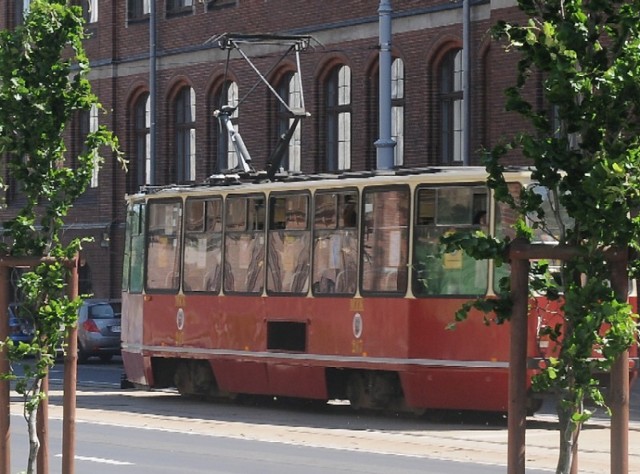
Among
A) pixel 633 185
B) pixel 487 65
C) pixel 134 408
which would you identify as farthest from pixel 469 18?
pixel 633 185

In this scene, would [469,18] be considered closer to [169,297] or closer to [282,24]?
[282,24]

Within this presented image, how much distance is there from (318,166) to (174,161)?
21.5 ft

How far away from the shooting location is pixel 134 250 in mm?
27344

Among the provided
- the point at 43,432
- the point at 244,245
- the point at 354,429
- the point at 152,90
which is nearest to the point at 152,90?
the point at 152,90

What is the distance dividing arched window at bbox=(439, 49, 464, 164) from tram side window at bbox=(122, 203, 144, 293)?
11420mm

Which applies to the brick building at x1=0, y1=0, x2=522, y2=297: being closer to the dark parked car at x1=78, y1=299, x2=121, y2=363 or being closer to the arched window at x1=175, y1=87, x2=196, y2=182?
the arched window at x1=175, y1=87, x2=196, y2=182

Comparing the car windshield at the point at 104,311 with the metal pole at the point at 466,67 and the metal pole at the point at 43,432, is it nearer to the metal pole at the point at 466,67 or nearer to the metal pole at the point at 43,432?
the metal pole at the point at 466,67

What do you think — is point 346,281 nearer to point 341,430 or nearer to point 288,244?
point 288,244

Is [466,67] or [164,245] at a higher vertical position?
[466,67]

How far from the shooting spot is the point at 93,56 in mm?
50031

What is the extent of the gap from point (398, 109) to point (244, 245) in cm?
1503

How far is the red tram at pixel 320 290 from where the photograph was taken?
21.9 meters

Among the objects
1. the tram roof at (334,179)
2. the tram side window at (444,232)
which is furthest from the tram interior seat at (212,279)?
the tram side window at (444,232)

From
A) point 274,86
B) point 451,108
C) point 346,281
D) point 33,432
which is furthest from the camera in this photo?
point 274,86
